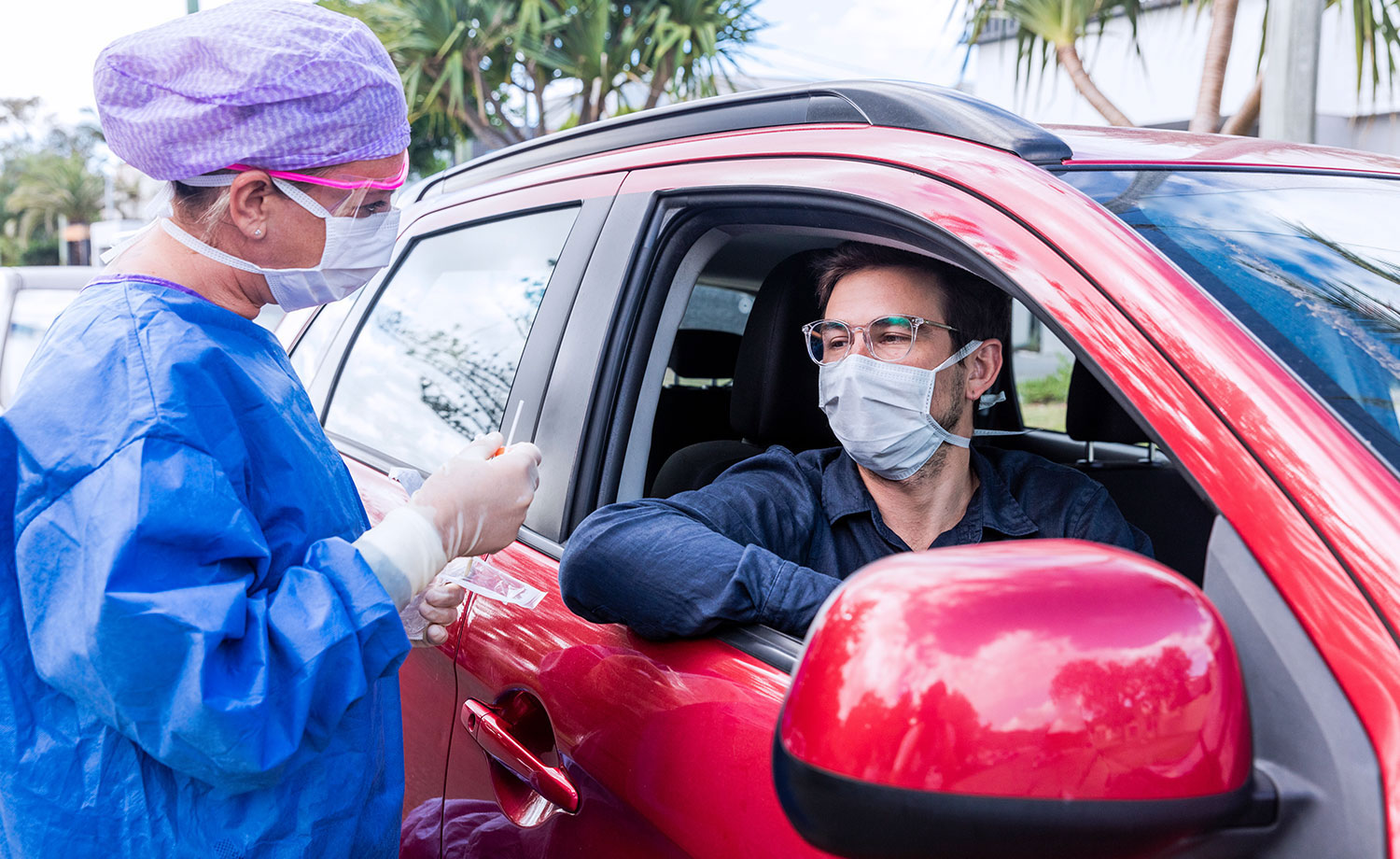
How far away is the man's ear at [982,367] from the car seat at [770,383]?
0.37 metres

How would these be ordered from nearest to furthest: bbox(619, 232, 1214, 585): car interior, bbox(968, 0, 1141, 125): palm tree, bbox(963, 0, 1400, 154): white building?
bbox(619, 232, 1214, 585): car interior < bbox(968, 0, 1141, 125): palm tree < bbox(963, 0, 1400, 154): white building

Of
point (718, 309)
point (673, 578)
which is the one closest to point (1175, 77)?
point (718, 309)

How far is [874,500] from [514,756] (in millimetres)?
807

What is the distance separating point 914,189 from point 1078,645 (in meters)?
0.71

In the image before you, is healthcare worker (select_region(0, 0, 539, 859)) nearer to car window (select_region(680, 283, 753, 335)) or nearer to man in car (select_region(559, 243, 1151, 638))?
man in car (select_region(559, 243, 1151, 638))

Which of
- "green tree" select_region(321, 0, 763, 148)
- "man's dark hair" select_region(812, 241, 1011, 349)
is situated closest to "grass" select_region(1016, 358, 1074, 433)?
"man's dark hair" select_region(812, 241, 1011, 349)

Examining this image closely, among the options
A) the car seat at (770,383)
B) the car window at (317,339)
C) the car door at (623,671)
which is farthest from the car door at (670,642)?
the car window at (317,339)

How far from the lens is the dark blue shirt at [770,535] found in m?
1.44

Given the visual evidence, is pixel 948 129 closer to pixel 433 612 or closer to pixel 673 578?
pixel 673 578

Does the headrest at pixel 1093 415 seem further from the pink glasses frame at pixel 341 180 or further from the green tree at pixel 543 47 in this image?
the green tree at pixel 543 47

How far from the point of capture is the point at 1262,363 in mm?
1021

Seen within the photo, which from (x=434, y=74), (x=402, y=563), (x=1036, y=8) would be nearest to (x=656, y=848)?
(x=402, y=563)

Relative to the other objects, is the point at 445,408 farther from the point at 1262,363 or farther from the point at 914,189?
the point at 1262,363

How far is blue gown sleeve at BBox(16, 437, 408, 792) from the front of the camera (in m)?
1.06
